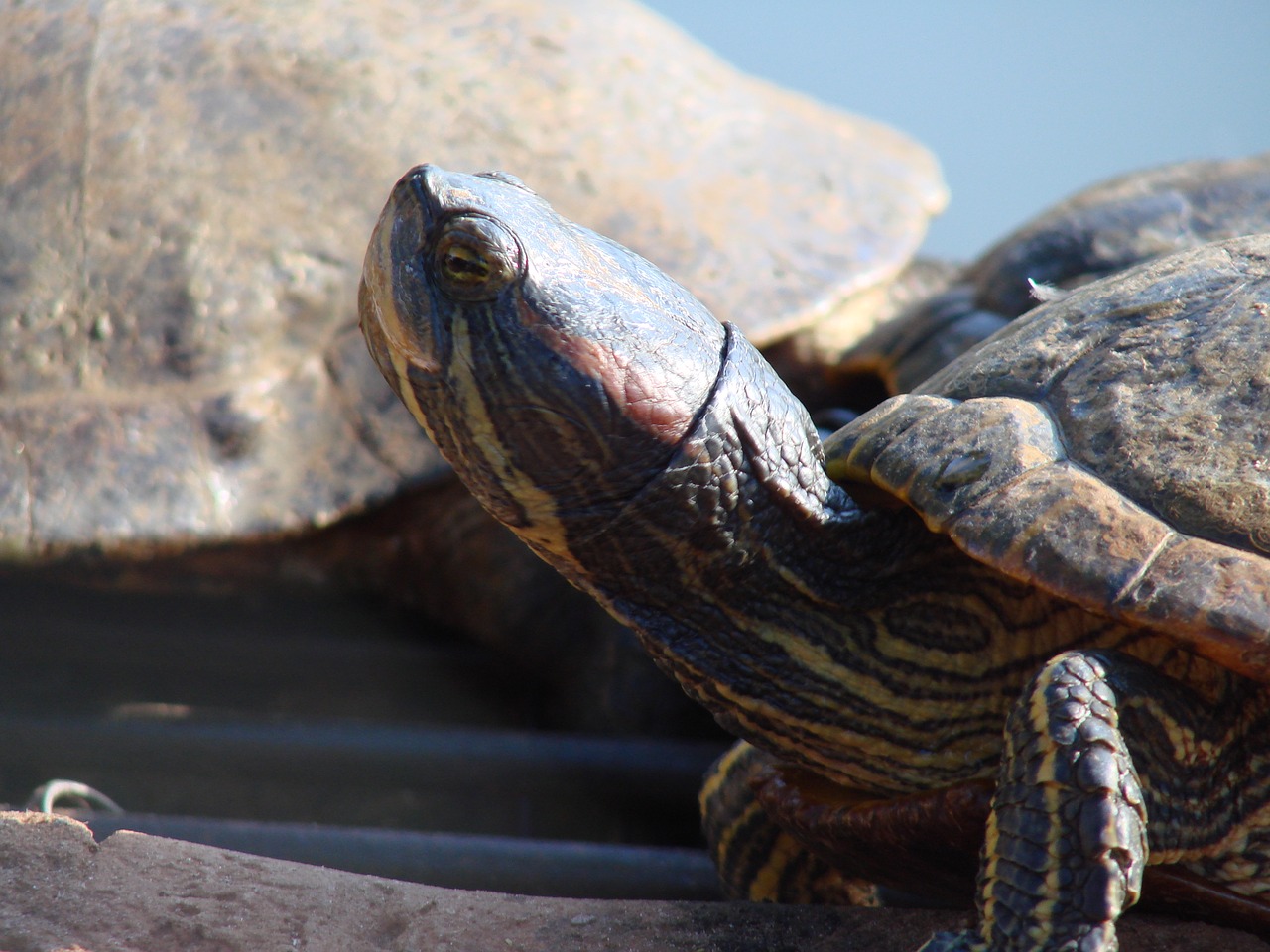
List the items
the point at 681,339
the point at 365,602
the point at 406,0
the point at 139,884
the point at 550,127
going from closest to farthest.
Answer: the point at 139,884 < the point at 681,339 < the point at 365,602 < the point at 550,127 < the point at 406,0

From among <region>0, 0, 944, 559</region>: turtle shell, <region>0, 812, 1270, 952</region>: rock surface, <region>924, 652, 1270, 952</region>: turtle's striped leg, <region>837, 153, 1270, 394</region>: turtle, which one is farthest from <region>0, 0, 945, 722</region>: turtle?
<region>924, 652, 1270, 952</region>: turtle's striped leg

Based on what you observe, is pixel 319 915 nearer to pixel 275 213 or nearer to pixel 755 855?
pixel 755 855

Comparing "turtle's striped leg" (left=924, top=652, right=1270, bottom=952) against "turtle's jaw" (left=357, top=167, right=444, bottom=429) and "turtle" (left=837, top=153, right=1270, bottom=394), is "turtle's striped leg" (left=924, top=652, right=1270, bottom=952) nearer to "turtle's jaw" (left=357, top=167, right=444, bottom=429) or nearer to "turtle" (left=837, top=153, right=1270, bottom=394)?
"turtle's jaw" (left=357, top=167, right=444, bottom=429)

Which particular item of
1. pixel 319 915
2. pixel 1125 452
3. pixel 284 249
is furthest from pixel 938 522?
pixel 284 249

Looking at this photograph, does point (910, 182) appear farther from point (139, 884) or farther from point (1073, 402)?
point (139, 884)

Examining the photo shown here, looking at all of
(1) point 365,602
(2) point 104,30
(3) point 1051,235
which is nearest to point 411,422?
(1) point 365,602

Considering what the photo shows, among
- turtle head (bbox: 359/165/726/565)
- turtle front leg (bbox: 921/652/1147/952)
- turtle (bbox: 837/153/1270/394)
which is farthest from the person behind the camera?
turtle (bbox: 837/153/1270/394)
